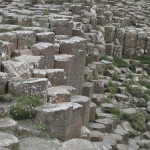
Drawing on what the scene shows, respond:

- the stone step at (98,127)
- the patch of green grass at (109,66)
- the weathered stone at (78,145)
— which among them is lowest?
the stone step at (98,127)

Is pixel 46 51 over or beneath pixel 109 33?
over

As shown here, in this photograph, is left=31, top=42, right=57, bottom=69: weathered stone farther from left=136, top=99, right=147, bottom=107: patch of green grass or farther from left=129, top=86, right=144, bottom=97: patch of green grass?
left=129, top=86, right=144, bottom=97: patch of green grass

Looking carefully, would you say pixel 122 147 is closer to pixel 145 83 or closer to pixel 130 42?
pixel 145 83

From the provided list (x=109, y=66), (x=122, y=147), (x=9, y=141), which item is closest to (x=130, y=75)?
(x=109, y=66)

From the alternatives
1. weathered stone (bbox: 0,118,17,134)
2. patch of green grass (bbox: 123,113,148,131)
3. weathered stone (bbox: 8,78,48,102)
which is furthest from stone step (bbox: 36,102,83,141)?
patch of green grass (bbox: 123,113,148,131)

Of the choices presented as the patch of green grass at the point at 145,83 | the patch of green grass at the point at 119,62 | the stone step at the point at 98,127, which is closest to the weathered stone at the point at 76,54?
the stone step at the point at 98,127

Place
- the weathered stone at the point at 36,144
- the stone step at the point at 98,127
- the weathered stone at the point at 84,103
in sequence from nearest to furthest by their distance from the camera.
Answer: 1. the weathered stone at the point at 36,144
2. the weathered stone at the point at 84,103
3. the stone step at the point at 98,127

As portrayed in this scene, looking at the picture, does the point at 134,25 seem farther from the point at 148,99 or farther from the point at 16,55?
the point at 16,55

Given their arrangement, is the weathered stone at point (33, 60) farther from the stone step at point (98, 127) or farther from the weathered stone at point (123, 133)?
the weathered stone at point (123, 133)

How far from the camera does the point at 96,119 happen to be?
43.6ft

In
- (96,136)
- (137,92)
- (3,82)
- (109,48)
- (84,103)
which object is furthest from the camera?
(109,48)

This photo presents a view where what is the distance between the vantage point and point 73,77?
43.2ft

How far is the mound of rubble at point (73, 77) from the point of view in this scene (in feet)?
26.3

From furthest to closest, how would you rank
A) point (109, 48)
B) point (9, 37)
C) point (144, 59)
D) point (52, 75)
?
point (144, 59) < point (109, 48) < point (9, 37) < point (52, 75)
